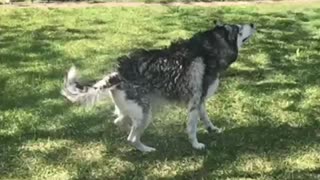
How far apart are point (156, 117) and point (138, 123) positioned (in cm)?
93

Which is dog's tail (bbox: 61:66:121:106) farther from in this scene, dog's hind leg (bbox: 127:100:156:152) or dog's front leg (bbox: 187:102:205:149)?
dog's front leg (bbox: 187:102:205:149)

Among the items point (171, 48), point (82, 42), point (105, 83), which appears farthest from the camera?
point (82, 42)

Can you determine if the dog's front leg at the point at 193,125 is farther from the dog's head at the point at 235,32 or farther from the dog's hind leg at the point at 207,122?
the dog's head at the point at 235,32

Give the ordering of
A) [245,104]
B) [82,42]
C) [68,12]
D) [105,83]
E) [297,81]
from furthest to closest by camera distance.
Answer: [68,12]
[82,42]
[297,81]
[245,104]
[105,83]

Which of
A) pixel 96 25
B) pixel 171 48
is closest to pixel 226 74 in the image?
pixel 171 48

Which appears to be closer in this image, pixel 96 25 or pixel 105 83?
pixel 105 83

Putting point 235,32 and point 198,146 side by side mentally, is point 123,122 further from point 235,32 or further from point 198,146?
point 235,32

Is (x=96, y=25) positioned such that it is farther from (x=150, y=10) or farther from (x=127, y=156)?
(x=127, y=156)

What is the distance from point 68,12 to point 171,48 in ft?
24.4

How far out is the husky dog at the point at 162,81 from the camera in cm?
555

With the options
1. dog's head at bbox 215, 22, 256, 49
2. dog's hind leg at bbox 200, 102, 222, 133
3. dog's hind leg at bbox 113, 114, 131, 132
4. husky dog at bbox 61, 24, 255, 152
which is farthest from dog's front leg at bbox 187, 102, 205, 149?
dog's head at bbox 215, 22, 256, 49

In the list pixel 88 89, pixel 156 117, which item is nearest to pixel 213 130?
pixel 156 117

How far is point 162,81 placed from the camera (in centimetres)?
571

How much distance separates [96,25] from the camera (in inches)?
457
